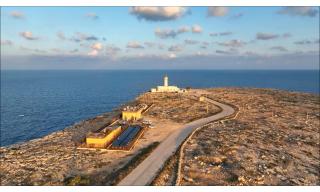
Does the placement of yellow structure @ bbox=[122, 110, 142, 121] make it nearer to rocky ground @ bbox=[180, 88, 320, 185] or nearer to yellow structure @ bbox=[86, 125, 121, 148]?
yellow structure @ bbox=[86, 125, 121, 148]

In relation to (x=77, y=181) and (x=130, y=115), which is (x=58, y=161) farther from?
(x=130, y=115)

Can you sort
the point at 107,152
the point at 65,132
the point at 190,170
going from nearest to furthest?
the point at 190,170, the point at 107,152, the point at 65,132

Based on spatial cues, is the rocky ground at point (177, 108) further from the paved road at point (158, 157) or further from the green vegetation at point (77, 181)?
the green vegetation at point (77, 181)

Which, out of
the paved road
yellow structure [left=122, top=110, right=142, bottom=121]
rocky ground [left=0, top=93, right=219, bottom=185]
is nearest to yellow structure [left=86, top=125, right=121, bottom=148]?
rocky ground [left=0, top=93, right=219, bottom=185]

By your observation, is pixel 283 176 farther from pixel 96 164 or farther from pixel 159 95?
pixel 159 95
